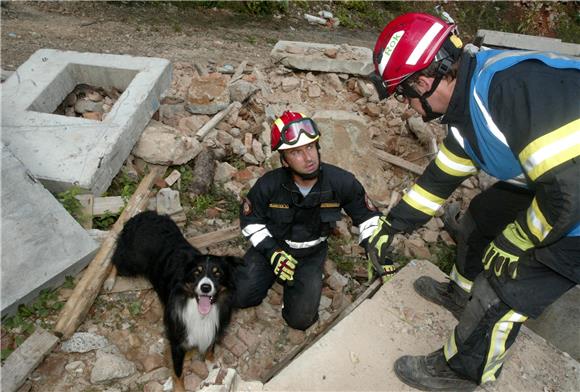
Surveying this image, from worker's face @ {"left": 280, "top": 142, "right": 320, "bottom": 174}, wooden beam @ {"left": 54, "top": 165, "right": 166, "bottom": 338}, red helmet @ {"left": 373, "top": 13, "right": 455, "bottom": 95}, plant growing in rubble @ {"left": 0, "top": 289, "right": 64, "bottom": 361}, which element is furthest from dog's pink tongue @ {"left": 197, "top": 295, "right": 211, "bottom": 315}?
red helmet @ {"left": 373, "top": 13, "right": 455, "bottom": 95}

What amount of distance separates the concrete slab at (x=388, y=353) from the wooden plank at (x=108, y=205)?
305 centimetres

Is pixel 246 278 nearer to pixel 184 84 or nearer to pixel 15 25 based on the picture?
pixel 184 84

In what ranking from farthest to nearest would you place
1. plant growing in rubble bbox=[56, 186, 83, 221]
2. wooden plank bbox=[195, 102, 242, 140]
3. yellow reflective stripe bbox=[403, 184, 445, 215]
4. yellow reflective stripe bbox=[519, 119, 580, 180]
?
wooden plank bbox=[195, 102, 242, 140], plant growing in rubble bbox=[56, 186, 83, 221], yellow reflective stripe bbox=[403, 184, 445, 215], yellow reflective stripe bbox=[519, 119, 580, 180]

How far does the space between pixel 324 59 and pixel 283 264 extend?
546cm

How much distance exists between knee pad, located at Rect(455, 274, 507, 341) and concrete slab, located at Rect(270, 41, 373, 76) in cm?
637

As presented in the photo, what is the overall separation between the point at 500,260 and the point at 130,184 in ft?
15.1

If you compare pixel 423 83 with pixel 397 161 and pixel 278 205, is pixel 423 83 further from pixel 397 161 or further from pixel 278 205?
pixel 397 161

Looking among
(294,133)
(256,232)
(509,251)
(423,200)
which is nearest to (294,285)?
(256,232)

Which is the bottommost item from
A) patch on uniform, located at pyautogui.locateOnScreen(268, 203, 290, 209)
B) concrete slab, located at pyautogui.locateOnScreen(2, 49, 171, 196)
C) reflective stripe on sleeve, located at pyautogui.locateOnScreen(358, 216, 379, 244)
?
concrete slab, located at pyautogui.locateOnScreen(2, 49, 171, 196)

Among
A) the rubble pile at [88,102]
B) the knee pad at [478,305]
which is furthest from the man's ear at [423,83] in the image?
the rubble pile at [88,102]

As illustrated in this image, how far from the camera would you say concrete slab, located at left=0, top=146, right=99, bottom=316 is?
3926 mm

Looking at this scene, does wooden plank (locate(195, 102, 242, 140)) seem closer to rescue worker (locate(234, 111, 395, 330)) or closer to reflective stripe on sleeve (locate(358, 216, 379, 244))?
rescue worker (locate(234, 111, 395, 330))

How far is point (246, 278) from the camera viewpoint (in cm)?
463

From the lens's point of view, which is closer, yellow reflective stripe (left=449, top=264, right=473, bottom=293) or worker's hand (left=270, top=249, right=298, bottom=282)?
yellow reflective stripe (left=449, top=264, right=473, bottom=293)
